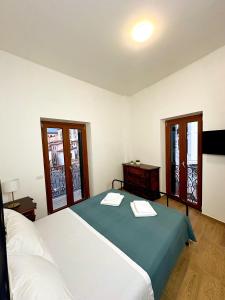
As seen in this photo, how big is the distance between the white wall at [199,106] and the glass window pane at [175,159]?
22cm

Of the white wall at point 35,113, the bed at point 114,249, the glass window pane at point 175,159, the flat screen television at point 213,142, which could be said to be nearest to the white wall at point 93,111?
the white wall at point 35,113

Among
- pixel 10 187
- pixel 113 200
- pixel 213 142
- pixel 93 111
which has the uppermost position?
pixel 93 111

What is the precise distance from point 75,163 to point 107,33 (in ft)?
8.58

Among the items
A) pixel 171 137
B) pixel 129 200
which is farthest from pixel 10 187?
pixel 171 137

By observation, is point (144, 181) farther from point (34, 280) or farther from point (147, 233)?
point (34, 280)

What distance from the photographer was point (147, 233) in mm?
1572

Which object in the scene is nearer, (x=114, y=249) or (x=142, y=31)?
(x=114, y=249)

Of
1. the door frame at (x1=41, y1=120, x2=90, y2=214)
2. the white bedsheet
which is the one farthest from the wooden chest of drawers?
the white bedsheet

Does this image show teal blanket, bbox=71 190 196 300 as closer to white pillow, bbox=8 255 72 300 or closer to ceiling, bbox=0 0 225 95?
white pillow, bbox=8 255 72 300

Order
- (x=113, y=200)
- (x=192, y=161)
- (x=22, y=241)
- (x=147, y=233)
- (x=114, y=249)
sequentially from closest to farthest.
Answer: (x=22, y=241) < (x=114, y=249) < (x=147, y=233) < (x=113, y=200) < (x=192, y=161)

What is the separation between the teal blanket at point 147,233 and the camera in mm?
1259

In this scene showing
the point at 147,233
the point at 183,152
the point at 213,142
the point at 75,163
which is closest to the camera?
the point at 147,233

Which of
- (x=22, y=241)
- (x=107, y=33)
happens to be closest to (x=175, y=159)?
(x=107, y=33)

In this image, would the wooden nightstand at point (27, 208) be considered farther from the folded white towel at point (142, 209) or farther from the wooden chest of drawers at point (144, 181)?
the wooden chest of drawers at point (144, 181)
